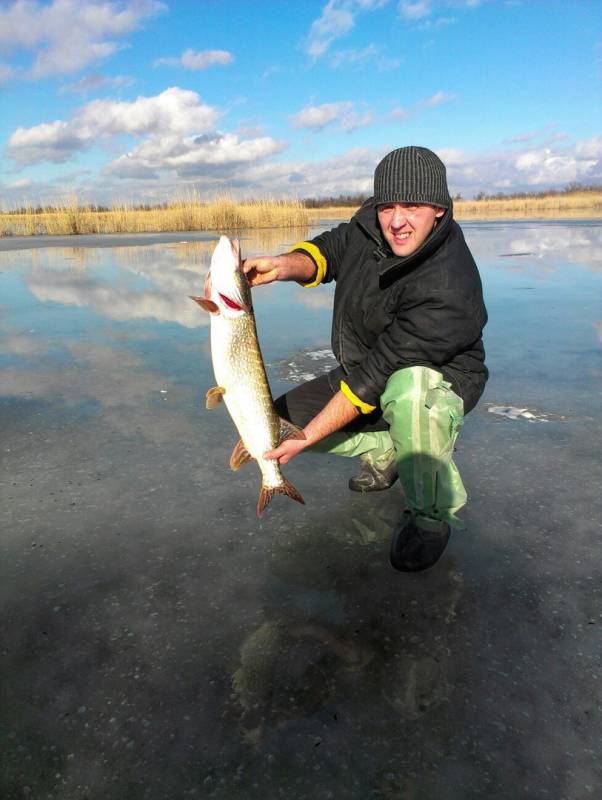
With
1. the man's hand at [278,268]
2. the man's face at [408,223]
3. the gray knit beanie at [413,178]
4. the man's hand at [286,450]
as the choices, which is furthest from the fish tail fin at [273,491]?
the gray knit beanie at [413,178]

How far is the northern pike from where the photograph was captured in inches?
111

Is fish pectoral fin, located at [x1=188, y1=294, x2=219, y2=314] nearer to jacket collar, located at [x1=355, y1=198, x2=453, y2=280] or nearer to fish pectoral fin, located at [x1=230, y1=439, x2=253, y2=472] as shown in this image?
fish pectoral fin, located at [x1=230, y1=439, x2=253, y2=472]

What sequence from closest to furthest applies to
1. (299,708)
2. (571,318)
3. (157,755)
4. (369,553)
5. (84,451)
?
(157,755)
(299,708)
(369,553)
(84,451)
(571,318)

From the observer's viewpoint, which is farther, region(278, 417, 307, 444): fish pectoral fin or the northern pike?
region(278, 417, 307, 444): fish pectoral fin

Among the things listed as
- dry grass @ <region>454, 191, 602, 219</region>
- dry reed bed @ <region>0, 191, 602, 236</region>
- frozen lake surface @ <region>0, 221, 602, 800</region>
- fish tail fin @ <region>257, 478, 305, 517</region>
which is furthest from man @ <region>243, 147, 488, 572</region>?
dry grass @ <region>454, 191, 602, 219</region>

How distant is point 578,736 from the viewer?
1790 millimetres

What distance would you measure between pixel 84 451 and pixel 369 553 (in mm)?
1992

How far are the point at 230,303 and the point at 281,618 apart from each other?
4.79ft

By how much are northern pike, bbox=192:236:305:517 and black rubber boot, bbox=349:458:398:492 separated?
0.63m

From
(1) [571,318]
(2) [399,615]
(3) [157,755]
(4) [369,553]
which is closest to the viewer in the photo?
(3) [157,755]

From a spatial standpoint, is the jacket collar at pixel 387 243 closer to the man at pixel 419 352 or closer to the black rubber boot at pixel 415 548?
the man at pixel 419 352

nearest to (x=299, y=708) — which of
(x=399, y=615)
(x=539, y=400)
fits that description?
(x=399, y=615)

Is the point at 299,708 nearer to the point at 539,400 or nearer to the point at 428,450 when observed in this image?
the point at 428,450

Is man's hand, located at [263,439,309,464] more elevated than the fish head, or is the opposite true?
Result: the fish head
